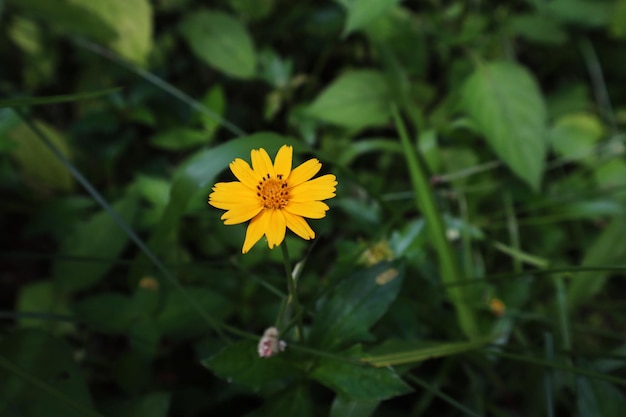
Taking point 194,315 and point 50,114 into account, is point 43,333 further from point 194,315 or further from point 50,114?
point 50,114

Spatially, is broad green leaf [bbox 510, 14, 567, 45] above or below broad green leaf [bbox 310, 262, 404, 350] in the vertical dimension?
above

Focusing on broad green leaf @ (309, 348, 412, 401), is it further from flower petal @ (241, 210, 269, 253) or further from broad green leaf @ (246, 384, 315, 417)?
flower petal @ (241, 210, 269, 253)

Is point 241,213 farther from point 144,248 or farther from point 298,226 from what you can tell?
point 144,248

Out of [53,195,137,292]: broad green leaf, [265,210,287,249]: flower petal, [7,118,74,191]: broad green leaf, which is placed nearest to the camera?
[265,210,287,249]: flower petal

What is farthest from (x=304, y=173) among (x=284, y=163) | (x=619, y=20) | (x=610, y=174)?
(x=619, y=20)

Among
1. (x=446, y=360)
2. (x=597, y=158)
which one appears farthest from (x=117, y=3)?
(x=597, y=158)

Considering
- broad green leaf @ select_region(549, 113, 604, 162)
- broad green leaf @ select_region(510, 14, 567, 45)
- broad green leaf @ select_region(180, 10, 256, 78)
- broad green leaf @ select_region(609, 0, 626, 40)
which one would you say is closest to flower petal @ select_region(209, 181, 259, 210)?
broad green leaf @ select_region(180, 10, 256, 78)
